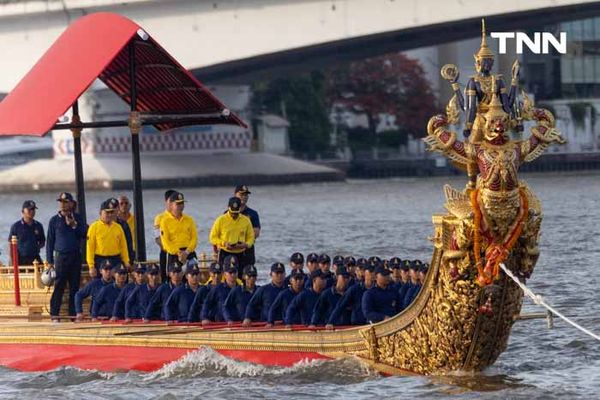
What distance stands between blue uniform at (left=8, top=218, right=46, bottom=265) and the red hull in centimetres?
158

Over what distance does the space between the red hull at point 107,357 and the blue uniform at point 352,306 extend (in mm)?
481

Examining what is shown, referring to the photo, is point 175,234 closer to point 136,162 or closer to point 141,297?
point 136,162

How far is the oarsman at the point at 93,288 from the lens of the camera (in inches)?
744

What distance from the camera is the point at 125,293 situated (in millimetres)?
18594

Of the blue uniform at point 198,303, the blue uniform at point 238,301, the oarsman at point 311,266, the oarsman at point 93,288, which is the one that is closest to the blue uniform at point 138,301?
the oarsman at point 93,288

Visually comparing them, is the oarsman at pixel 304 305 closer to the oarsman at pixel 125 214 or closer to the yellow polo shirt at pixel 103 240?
the yellow polo shirt at pixel 103 240

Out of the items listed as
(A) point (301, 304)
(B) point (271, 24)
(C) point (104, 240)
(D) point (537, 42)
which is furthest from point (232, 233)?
(D) point (537, 42)

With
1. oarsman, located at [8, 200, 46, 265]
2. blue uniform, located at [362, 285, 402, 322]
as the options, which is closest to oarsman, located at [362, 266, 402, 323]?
blue uniform, located at [362, 285, 402, 322]

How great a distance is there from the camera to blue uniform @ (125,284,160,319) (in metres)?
18.4

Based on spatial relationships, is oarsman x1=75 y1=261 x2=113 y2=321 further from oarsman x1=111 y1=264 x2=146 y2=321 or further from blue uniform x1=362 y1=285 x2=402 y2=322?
blue uniform x1=362 y1=285 x2=402 y2=322

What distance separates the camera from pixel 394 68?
2894 inches

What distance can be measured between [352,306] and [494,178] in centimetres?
261

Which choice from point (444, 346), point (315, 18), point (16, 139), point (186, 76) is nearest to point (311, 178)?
point (315, 18)

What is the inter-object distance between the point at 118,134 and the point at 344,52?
28.8ft
